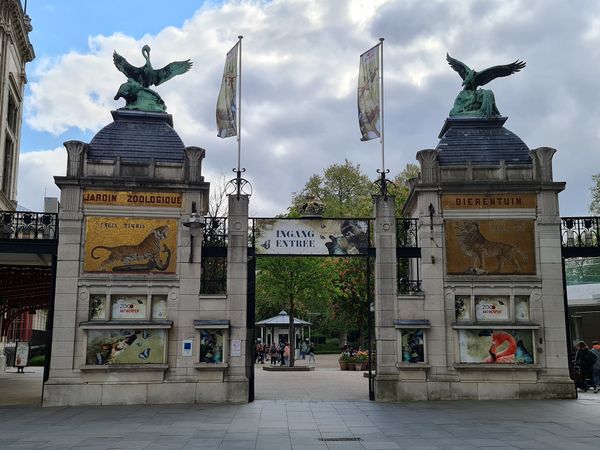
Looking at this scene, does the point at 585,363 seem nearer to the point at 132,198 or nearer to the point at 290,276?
the point at 132,198

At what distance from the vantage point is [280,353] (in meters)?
36.5

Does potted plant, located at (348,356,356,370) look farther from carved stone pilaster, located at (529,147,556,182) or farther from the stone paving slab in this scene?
carved stone pilaster, located at (529,147,556,182)

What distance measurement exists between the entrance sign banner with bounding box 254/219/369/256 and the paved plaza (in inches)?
171

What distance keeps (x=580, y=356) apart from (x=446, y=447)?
36.7ft

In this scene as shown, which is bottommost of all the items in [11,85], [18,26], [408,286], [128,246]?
[408,286]

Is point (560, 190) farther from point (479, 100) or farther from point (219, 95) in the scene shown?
point (219, 95)

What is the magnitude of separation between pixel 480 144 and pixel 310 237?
6005mm

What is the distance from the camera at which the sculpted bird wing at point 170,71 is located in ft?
65.7

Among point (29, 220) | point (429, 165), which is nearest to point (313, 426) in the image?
point (429, 165)

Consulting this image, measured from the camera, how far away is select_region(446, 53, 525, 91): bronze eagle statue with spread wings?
20.0 m

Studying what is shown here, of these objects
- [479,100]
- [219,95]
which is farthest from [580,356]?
[219,95]

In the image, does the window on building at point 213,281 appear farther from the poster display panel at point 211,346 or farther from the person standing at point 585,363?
the person standing at point 585,363

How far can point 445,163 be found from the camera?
18516 millimetres

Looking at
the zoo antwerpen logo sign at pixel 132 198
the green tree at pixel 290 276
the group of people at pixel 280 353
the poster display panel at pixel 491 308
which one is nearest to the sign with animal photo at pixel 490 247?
the poster display panel at pixel 491 308
